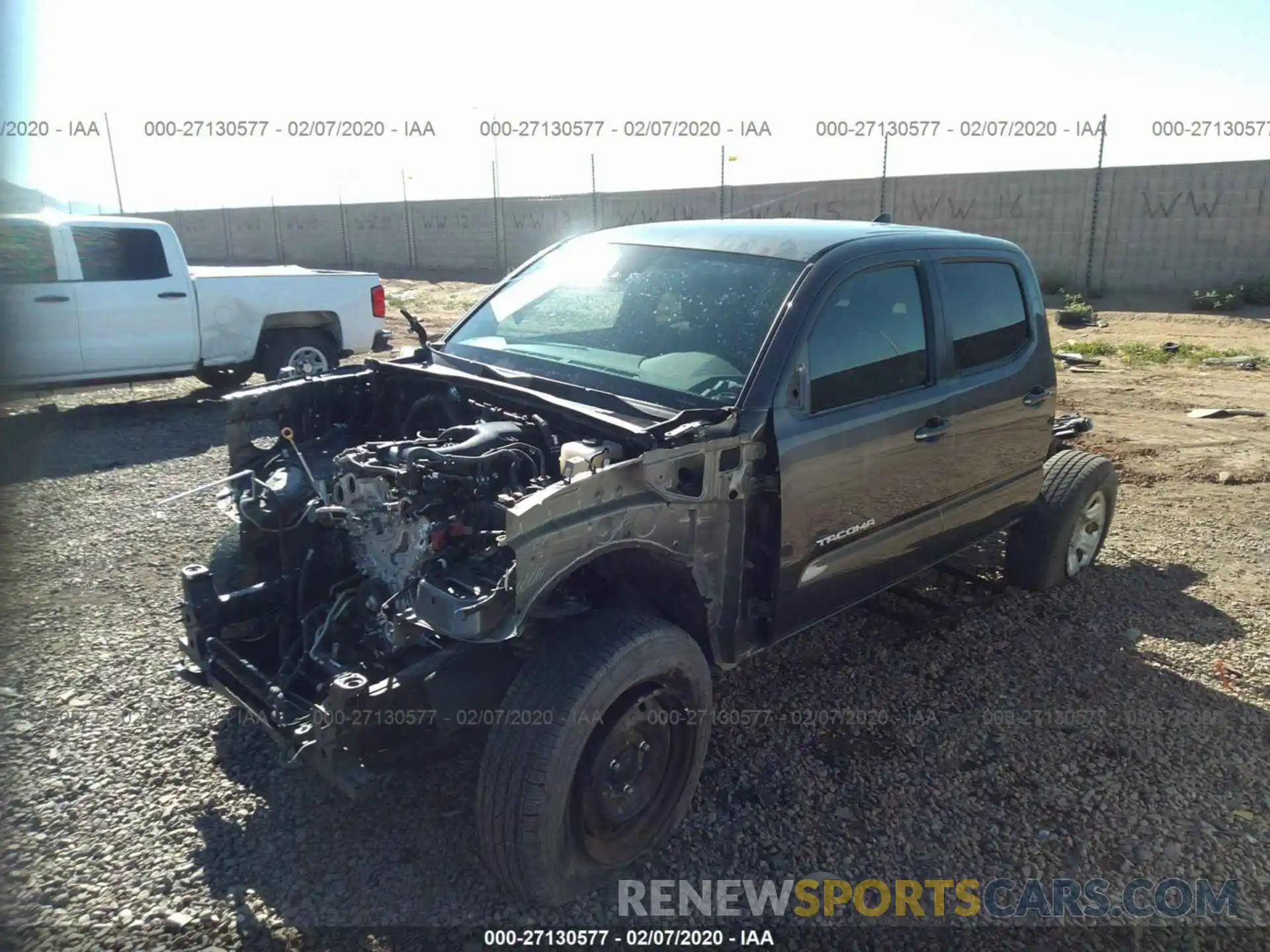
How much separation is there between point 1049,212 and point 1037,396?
53.6 ft

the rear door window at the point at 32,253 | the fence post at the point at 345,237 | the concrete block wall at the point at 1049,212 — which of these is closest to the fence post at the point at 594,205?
the concrete block wall at the point at 1049,212

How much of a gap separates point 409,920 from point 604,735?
776 millimetres

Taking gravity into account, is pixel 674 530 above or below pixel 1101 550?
above

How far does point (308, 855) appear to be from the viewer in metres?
2.85

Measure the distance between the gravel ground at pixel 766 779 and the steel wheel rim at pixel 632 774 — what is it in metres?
0.15

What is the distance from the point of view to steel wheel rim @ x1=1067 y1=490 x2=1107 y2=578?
16.4 feet

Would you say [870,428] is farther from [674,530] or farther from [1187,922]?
[1187,922]

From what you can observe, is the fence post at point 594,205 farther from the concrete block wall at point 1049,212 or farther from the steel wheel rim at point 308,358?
the steel wheel rim at point 308,358

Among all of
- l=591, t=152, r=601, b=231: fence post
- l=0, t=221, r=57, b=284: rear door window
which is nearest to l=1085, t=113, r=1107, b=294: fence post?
l=591, t=152, r=601, b=231: fence post

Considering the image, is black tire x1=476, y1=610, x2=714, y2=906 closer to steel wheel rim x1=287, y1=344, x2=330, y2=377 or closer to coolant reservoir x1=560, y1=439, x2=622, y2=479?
coolant reservoir x1=560, y1=439, x2=622, y2=479

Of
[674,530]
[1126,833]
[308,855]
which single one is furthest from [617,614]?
[1126,833]

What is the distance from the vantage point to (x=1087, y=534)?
5.12 m

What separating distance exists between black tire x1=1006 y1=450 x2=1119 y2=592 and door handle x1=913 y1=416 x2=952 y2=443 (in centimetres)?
139

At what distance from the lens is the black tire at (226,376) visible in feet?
31.4
